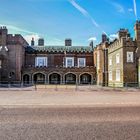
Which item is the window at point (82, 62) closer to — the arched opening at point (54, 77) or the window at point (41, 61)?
the arched opening at point (54, 77)

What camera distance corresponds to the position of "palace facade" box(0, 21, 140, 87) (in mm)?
42062

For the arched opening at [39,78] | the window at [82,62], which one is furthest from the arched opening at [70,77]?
the arched opening at [39,78]

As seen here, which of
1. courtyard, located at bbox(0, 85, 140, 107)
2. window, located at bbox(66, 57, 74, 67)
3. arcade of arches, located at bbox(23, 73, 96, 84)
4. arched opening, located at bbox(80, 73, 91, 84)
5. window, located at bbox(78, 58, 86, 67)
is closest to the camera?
courtyard, located at bbox(0, 85, 140, 107)

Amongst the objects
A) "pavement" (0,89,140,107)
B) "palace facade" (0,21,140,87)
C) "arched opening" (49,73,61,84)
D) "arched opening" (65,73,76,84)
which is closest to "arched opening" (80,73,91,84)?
"palace facade" (0,21,140,87)

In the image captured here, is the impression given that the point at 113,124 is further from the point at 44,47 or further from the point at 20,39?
the point at 44,47

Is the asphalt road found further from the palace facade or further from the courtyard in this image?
the palace facade

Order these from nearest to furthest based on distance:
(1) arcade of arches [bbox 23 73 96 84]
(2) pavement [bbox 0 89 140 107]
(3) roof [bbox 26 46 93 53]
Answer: (2) pavement [bbox 0 89 140 107] < (1) arcade of arches [bbox 23 73 96 84] < (3) roof [bbox 26 46 93 53]

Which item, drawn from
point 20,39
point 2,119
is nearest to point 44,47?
point 20,39

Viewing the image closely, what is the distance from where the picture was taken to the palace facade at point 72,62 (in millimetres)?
42062

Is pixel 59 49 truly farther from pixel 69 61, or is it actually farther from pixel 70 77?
pixel 70 77

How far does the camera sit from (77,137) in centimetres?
768

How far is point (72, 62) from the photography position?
60094mm

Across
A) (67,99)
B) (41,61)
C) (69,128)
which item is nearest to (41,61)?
(41,61)

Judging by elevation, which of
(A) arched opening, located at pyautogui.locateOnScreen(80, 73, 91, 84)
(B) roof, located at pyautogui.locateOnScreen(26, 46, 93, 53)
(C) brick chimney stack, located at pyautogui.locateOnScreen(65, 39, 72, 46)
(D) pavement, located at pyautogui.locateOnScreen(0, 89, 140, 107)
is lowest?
(D) pavement, located at pyautogui.locateOnScreen(0, 89, 140, 107)
